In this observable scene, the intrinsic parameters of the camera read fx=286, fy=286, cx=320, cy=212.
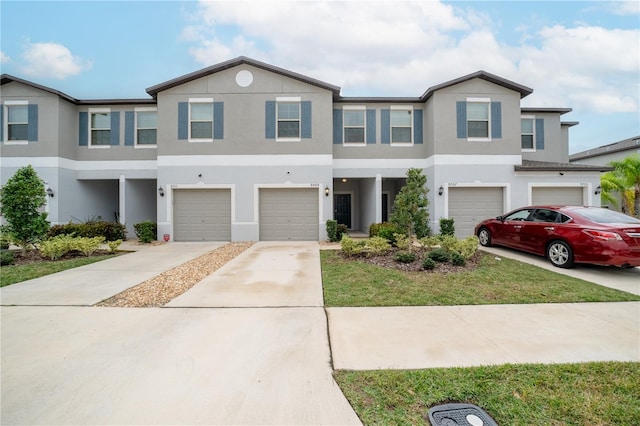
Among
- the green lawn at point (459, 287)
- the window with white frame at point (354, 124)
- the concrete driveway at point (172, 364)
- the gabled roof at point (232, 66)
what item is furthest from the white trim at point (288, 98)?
the concrete driveway at point (172, 364)

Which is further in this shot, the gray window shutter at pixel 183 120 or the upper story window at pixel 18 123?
the upper story window at pixel 18 123

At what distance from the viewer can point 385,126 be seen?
12812 mm

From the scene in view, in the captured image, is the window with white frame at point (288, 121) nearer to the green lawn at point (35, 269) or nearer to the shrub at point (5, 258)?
the green lawn at point (35, 269)

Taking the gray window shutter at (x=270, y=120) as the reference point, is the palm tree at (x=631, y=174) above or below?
below

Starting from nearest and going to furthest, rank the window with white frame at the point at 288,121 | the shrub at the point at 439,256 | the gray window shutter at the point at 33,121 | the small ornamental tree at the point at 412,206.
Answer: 1. the shrub at the point at 439,256
2. the small ornamental tree at the point at 412,206
3. the window with white frame at the point at 288,121
4. the gray window shutter at the point at 33,121

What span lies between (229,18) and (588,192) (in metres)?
16.8

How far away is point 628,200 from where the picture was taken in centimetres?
1435

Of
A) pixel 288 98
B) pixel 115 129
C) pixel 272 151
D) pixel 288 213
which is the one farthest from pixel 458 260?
pixel 115 129

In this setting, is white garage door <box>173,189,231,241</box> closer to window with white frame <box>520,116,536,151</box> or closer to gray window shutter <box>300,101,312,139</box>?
gray window shutter <box>300,101,312,139</box>

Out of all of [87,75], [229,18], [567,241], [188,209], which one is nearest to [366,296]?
[567,241]

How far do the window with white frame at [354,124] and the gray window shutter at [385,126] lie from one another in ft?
2.65

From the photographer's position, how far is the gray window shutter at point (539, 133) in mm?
13445

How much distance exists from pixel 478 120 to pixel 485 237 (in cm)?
546

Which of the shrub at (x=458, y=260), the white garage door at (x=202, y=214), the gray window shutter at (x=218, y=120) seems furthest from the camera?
the white garage door at (x=202, y=214)
